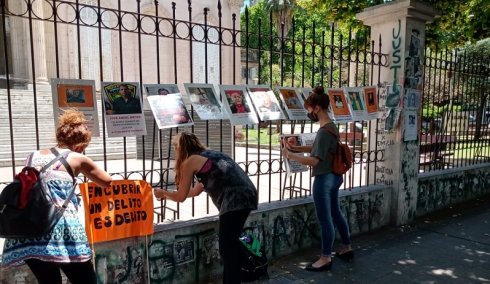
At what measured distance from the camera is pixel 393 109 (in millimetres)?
5438

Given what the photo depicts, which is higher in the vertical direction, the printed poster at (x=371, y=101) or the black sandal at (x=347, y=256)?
the printed poster at (x=371, y=101)

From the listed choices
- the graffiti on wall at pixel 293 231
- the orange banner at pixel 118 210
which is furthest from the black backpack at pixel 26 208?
the graffiti on wall at pixel 293 231

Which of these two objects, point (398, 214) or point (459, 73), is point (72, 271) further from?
point (459, 73)

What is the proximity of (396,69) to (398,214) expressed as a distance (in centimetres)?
208

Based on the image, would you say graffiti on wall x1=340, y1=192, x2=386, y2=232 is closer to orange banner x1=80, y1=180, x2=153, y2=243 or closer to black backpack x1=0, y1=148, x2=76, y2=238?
orange banner x1=80, y1=180, x2=153, y2=243

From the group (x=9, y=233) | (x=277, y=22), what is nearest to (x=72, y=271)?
(x=9, y=233)

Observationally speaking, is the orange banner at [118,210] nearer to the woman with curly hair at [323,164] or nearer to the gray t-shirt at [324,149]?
the woman with curly hair at [323,164]

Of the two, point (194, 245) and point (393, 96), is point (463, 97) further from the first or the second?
point (194, 245)

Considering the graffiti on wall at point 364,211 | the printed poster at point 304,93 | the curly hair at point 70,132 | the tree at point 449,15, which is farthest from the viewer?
the tree at point 449,15

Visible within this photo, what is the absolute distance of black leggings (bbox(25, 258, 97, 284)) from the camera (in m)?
2.40

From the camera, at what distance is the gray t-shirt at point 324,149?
12.6 ft

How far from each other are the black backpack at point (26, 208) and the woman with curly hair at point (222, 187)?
3.17 ft

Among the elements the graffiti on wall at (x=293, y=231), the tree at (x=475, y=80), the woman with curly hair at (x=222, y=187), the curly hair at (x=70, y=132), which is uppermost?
the tree at (x=475, y=80)

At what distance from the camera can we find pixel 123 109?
3.34m
